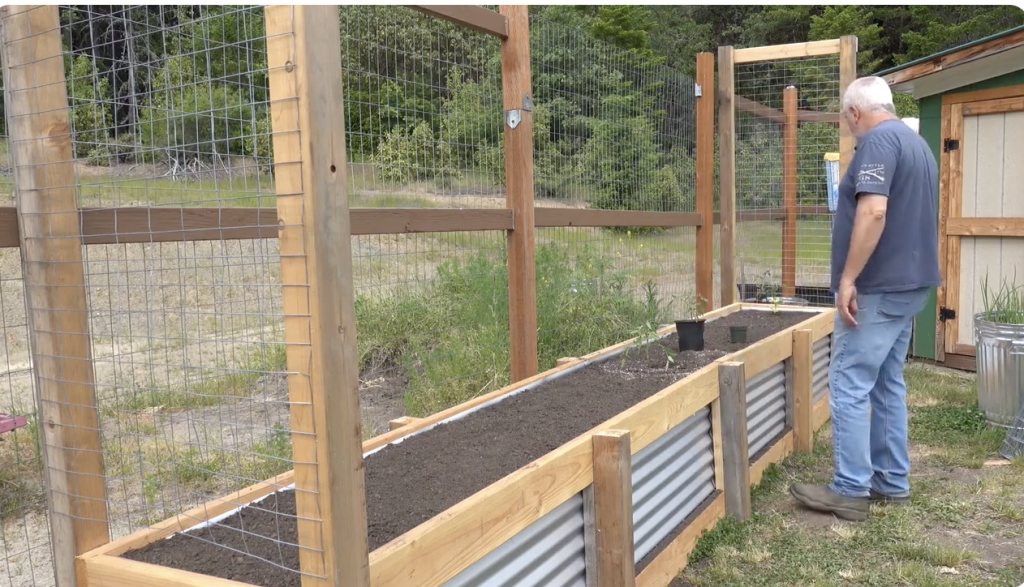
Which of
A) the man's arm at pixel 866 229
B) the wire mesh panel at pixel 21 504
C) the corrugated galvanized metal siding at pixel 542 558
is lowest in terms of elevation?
the wire mesh panel at pixel 21 504

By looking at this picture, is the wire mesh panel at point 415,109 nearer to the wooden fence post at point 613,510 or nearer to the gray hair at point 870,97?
the wooden fence post at point 613,510

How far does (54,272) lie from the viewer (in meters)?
1.96

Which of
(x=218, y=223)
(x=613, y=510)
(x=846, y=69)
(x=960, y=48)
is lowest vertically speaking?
(x=613, y=510)

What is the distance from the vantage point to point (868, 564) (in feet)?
9.78

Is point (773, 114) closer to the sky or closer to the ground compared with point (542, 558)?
closer to the sky

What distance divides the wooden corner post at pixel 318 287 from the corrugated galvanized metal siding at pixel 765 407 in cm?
268

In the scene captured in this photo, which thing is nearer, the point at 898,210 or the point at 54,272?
the point at 54,272

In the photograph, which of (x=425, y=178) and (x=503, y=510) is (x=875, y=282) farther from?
(x=503, y=510)

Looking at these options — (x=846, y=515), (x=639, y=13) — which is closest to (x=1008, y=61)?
(x=846, y=515)

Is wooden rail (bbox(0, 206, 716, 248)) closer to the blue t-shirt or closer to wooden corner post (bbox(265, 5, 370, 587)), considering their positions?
wooden corner post (bbox(265, 5, 370, 587))

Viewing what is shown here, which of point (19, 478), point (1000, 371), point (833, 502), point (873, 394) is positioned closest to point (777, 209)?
point (1000, 371)

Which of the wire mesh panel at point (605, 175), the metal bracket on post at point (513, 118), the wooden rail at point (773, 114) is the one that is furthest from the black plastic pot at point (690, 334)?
the wooden rail at point (773, 114)

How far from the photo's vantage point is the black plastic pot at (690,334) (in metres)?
4.18

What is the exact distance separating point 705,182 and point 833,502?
126 inches
